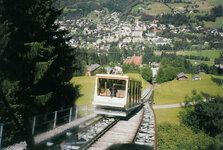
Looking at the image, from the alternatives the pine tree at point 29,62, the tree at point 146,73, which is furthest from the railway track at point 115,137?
the tree at point 146,73

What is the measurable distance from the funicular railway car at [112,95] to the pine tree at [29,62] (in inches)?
81.4

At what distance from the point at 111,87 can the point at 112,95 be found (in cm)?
59

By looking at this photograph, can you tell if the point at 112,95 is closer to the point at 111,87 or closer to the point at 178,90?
the point at 111,87

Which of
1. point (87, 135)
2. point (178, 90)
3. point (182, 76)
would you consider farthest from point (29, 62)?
point (182, 76)

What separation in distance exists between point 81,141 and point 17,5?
6.97m

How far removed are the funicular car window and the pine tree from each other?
2082mm

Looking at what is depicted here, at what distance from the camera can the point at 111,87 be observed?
15273mm

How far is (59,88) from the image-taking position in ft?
46.7

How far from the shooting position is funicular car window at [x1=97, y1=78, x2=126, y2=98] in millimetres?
15055

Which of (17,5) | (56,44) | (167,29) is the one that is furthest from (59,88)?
(167,29)

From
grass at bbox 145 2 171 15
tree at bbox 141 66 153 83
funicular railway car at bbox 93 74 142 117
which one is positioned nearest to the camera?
funicular railway car at bbox 93 74 142 117

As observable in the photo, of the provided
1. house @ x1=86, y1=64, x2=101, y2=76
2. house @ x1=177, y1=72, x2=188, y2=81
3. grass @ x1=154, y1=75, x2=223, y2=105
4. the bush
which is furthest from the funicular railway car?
house @ x1=177, y1=72, x2=188, y2=81

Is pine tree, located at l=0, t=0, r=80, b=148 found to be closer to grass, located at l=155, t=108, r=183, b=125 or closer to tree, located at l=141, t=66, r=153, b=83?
grass, located at l=155, t=108, r=183, b=125

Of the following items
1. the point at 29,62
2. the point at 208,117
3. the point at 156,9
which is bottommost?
the point at 208,117
